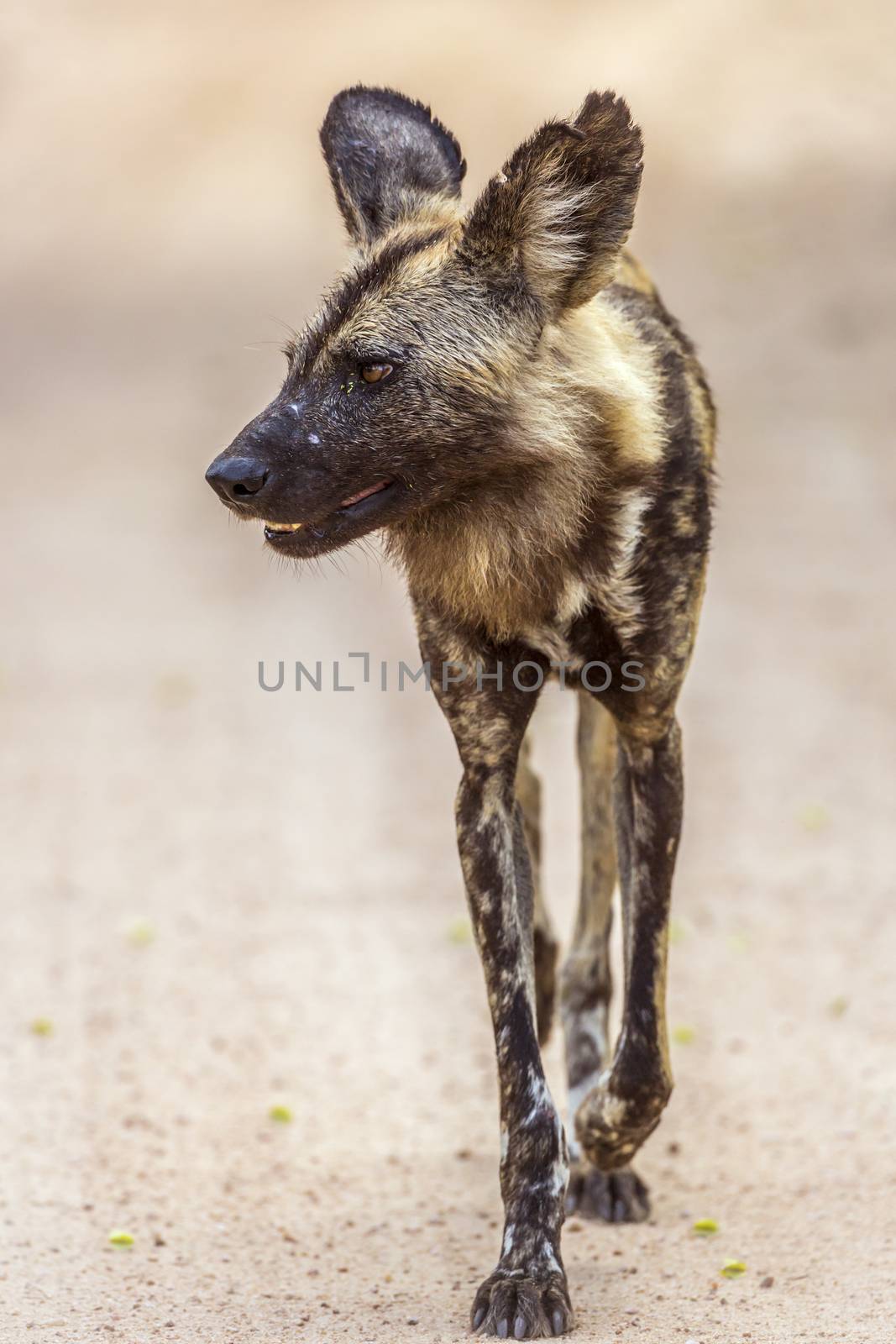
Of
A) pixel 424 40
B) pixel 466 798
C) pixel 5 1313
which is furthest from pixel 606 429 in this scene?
pixel 424 40

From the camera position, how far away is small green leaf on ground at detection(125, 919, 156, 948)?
6.54 metres

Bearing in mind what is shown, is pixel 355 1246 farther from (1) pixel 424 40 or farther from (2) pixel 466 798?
(1) pixel 424 40

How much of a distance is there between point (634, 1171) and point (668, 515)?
1840 millimetres

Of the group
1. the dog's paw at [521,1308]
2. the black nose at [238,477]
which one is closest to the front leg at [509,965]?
the dog's paw at [521,1308]

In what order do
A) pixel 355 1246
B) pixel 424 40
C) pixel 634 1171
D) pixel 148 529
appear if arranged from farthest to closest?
pixel 424 40 < pixel 148 529 < pixel 634 1171 < pixel 355 1246

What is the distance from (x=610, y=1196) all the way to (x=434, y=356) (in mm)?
2299

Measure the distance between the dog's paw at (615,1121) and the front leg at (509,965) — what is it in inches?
11.6

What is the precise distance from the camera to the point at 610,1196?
445cm

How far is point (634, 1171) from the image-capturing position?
4.49 m

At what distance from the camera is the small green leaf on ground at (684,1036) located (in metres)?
5.59

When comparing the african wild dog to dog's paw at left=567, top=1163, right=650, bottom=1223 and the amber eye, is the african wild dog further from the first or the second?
dog's paw at left=567, top=1163, right=650, bottom=1223

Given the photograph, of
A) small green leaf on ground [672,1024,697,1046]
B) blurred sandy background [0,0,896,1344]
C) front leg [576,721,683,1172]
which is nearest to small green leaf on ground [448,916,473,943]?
blurred sandy background [0,0,896,1344]

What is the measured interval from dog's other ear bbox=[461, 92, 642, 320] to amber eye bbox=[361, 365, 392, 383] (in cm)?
30

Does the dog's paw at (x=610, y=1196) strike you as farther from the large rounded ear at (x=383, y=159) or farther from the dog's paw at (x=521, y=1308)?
the large rounded ear at (x=383, y=159)
